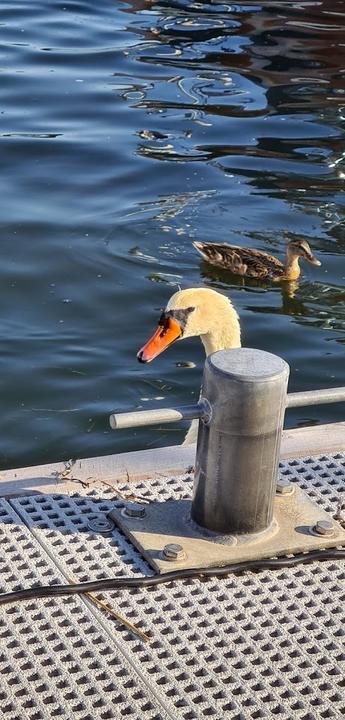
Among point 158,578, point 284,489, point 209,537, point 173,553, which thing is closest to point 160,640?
point 158,578

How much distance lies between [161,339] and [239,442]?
2525mm

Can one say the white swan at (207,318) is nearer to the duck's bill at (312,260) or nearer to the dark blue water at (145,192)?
the dark blue water at (145,192)

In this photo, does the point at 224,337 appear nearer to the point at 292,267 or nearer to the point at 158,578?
the point at 158,578

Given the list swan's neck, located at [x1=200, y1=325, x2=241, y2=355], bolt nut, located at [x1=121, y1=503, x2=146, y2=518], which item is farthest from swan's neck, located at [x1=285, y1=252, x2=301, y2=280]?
bolt nut, located at [x1=121, y1=503, x2=146, y2=518]

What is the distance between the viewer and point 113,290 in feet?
35.4

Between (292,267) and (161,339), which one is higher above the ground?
(161,339)

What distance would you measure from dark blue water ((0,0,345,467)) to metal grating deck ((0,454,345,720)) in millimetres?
3262

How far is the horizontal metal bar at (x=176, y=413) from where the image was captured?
15.5 feet

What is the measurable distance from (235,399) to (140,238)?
733cm

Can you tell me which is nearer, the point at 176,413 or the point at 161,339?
the point at 176,413

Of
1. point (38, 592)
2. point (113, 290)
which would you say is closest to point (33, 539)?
point (38, 592)

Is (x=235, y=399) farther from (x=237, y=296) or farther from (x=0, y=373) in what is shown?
(x=237, y=296)

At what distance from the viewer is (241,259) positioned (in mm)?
11219

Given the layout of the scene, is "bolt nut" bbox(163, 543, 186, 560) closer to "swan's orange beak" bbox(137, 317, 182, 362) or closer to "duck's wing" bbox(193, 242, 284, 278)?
"swan's orange beak" bbox(137, 317, 182, 362)
